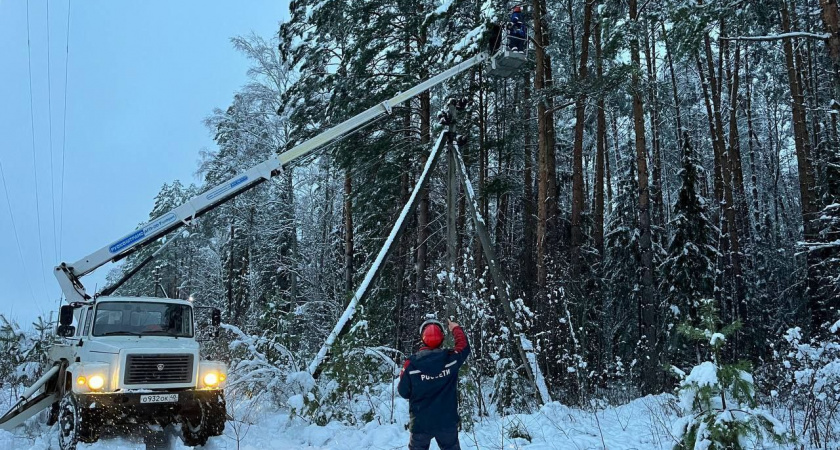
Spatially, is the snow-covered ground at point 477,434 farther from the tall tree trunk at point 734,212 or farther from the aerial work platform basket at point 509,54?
the tall tree trunk at point 734,212

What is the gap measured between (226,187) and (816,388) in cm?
965

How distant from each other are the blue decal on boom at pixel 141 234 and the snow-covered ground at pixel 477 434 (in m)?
3.02

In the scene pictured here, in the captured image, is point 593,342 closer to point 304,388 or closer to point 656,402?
point 656,402

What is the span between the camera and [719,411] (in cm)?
422

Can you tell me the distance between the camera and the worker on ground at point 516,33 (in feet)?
38.2

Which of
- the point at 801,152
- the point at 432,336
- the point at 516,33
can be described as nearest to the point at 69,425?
the point at 432,336

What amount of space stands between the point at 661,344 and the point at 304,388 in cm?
1206

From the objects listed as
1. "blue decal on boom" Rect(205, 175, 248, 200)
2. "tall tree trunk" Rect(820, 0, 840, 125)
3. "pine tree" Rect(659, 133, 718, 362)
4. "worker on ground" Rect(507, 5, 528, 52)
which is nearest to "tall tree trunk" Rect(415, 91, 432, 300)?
"worker on ground" Rect(507, 5, 528, 52)

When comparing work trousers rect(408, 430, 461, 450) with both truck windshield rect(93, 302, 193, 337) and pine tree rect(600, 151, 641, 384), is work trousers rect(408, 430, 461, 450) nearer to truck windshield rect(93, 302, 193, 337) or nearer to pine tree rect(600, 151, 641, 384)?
truck windshield rect(93, 302, 193, 337)

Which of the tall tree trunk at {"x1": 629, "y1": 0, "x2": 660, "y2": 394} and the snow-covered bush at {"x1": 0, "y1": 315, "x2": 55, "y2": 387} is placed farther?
the snow-covered bush at {"x1": 0, "y1": 315, "x2": 55, "y2": 387}

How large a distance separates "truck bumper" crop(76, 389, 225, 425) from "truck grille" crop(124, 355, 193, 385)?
211 mm

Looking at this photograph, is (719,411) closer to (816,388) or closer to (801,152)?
(816,388)

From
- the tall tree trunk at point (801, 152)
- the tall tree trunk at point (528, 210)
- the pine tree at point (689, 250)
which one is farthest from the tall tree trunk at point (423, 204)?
the tall tree trunk at point (801, 152)

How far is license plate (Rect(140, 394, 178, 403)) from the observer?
7.20 metres
